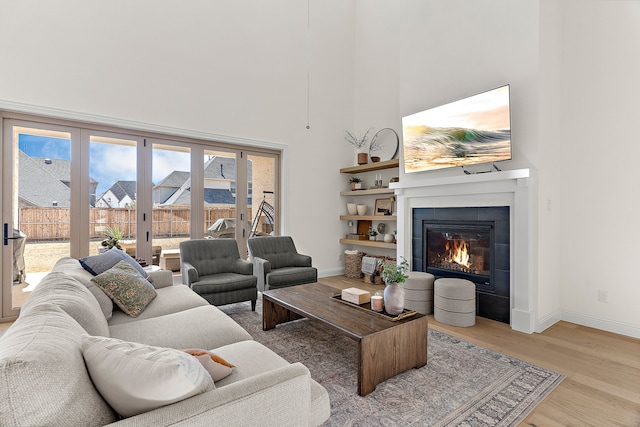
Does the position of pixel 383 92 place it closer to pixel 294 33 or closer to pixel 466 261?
pixel 294 33

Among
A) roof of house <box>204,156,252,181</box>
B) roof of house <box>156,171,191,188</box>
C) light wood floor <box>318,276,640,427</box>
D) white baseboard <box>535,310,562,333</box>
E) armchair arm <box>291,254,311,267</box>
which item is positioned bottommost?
light wood floor <box>318,276,640,427</box>

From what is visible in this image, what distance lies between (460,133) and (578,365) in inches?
99.2

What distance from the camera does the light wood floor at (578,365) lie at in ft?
6.37

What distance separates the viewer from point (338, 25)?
6121 mm

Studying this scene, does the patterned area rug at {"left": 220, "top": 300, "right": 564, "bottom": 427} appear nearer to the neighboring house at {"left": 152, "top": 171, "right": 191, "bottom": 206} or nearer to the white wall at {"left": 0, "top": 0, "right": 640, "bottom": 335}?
the white wall at {"left": 0, "top": 0, "right": 640, "bottom": 335}

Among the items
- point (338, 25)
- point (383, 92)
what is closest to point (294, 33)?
point (338, 25)

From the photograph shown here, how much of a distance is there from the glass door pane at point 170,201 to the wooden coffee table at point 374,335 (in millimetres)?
2502

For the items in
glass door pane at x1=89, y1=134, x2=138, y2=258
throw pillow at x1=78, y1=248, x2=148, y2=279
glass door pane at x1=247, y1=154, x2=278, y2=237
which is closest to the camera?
throw pillow at x1=78, y1=248, x2=148, y2=279

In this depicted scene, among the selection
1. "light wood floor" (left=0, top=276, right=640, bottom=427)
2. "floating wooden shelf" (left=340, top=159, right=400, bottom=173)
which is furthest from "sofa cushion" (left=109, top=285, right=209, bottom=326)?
"floating wooden shelf" (left=340, top=159, right=400, bottom=173)

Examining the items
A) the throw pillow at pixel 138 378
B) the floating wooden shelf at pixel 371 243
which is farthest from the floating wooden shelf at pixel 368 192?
the throw pillow at pixel 138 378

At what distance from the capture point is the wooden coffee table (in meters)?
2.11

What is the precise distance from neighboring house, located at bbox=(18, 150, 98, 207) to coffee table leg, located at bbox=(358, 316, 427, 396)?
4.00m

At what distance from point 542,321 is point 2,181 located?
6.01m

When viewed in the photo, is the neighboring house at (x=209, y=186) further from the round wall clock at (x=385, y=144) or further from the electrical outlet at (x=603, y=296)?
the electrical outlet at (x=603, y=296)
